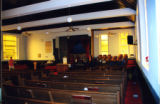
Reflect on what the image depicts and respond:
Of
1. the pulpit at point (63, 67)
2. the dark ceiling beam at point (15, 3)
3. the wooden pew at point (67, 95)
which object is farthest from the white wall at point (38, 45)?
the wooden pew at point (67, 95)

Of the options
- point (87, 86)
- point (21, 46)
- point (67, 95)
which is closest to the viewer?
point (67, 95)

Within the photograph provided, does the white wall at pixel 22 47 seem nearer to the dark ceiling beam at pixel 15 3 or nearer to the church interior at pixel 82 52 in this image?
the church interior at pixel 82 52

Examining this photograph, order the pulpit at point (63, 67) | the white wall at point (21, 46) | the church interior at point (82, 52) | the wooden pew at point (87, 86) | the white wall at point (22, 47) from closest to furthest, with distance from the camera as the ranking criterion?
1. the church interior at point (82, 52)
2. the wooden pew at point (87, 86)
3. the pulpit at point (63, 67)
4. the white wall at point (21, 46)
5. the white wall at point (22, 47)

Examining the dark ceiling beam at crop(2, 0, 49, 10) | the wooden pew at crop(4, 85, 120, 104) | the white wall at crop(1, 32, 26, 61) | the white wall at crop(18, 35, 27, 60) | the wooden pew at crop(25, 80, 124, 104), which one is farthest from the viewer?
the white wall at crop(18, 35, 27, 60)

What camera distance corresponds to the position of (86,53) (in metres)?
12.9

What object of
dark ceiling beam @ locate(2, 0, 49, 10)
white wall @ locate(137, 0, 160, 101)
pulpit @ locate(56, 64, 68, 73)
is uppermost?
dark ceiling beam @ locate(2, 0, 49, 10)

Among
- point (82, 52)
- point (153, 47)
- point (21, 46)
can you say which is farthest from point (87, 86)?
point (21, 46)

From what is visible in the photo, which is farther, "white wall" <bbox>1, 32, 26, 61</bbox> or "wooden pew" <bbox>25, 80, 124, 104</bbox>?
"white wall" <bbox>1, 32, 26, 61</bbox>

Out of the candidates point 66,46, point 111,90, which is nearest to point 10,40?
point 66,46

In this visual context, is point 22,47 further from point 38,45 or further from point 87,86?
point 87,86

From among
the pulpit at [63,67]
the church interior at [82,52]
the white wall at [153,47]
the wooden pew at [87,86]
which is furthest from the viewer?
the pulpit at [63,67]

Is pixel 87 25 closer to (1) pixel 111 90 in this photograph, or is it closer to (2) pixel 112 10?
(2) pixel 112 10

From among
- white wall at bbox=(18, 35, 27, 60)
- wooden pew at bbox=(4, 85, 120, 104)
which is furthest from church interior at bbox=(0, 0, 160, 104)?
white wall at bbox=(18, 35, 27, 60)

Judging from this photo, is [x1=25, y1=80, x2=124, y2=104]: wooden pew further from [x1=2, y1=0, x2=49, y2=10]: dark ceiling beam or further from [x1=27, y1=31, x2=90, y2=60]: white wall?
[x1=27, y1=31, x2=90, y2=60]: white wall
